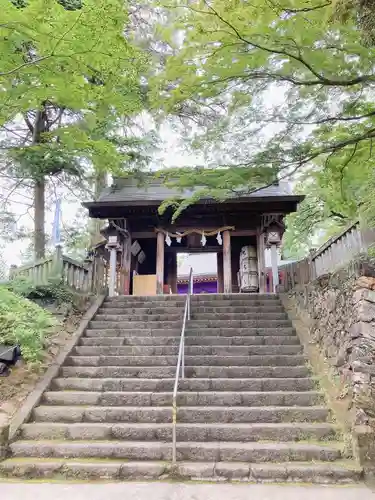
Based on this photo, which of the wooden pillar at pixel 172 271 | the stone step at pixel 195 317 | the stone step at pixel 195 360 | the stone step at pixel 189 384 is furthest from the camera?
the wooden pillar at pixel 172 271

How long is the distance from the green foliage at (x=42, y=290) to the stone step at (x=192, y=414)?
135 inches

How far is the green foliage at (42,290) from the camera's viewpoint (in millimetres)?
8188

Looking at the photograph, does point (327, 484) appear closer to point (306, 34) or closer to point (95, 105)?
point (306, 34)

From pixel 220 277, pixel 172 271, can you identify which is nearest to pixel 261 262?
pixel 220 277

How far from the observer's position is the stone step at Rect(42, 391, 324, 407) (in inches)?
208

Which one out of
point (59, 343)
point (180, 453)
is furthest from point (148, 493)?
point (59, 343)

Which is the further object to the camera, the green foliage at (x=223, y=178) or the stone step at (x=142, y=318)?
the stone step at (x=142, y=318)

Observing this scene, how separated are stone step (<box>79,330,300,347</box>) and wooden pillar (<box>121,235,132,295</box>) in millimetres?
4620

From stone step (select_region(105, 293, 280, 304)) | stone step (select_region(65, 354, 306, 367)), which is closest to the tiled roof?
stone step (select_region(105, 293, 280, 304))

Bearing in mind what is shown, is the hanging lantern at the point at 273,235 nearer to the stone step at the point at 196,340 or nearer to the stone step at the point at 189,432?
the stone step at the point at 196,340

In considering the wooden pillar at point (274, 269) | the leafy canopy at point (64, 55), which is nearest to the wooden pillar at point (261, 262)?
the wooden pillar at point (274, 269)

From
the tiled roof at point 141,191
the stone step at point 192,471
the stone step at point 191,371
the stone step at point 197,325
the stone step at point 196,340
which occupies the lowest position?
the stone step at point 192,471

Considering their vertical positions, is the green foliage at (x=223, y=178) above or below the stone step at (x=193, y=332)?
above

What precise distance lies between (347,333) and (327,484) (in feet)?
6.98
